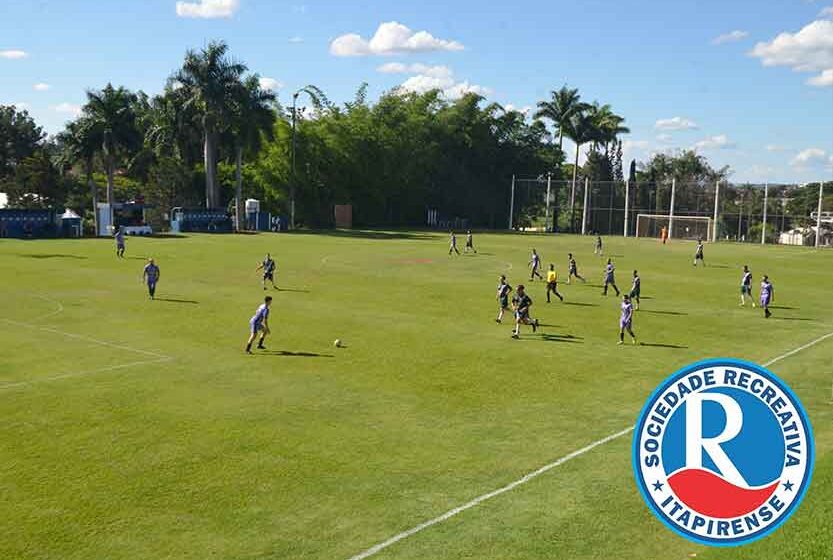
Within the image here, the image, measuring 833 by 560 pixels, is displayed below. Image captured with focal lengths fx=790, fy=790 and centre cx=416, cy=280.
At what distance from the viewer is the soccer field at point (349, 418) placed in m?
12.9

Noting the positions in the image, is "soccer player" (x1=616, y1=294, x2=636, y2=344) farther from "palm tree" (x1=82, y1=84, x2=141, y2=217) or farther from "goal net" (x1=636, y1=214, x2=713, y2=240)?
"goal net" (x1=636, y1=214, x2=713, y2=240)

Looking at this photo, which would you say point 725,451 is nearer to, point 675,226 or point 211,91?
point 211,91

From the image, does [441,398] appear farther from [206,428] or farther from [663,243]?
[663,243]

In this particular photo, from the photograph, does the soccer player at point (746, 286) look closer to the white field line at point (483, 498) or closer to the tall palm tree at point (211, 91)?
the white field line at point (483, 498)

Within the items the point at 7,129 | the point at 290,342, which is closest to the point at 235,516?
the point at 290,342

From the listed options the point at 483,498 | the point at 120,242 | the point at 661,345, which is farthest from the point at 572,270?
the point at 483,498

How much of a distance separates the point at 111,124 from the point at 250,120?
14742 mm

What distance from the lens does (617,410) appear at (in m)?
20.5

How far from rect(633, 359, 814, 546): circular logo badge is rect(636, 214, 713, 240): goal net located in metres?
98.2

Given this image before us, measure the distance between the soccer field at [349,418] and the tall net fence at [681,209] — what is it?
194 ft

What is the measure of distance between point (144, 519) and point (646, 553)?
27.2 feet

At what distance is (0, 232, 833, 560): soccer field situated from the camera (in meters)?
12.9

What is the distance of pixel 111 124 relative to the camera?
85.4m

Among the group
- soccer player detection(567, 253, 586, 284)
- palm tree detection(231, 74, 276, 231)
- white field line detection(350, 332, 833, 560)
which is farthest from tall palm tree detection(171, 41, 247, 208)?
white field line detection(350, 332, 833, 560)
